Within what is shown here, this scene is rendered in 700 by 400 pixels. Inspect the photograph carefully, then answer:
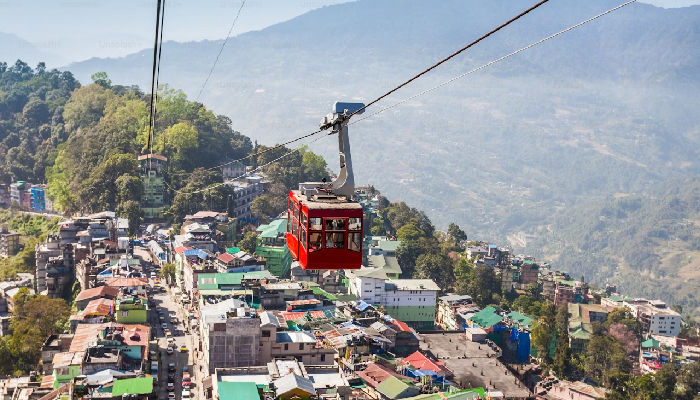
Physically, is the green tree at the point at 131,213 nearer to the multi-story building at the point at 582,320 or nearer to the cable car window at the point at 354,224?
the multi-story building at the point at 582,320

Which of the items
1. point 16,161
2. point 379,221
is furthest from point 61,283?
point 16,161

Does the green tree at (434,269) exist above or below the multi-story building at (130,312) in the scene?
below

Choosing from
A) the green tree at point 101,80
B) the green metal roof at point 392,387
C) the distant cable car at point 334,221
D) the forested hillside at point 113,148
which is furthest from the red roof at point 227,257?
the green tree at point 101,80

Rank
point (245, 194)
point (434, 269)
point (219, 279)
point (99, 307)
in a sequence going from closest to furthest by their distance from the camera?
point (99, 307)
point (219, 279)
point (434, 269)
point (245, 194)

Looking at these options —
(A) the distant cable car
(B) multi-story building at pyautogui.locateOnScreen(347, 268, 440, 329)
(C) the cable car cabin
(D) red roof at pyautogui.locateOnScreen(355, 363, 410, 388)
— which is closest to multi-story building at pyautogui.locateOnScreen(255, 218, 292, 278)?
(B) multi-story building at pyautogui.locateOnScreen(347, 268, 440, 329)

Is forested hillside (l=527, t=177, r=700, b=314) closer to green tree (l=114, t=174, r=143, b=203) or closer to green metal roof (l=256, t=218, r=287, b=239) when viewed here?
green metal roof (l=256, t=218, r=287, b=239)

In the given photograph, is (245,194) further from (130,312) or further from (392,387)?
(392,387)

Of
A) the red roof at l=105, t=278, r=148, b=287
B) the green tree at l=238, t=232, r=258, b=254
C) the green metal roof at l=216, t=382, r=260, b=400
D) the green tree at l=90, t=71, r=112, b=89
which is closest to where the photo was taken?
the green metal roof at l=216, t=382, r=260, b=400

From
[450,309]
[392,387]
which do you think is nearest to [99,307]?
[392,387]
